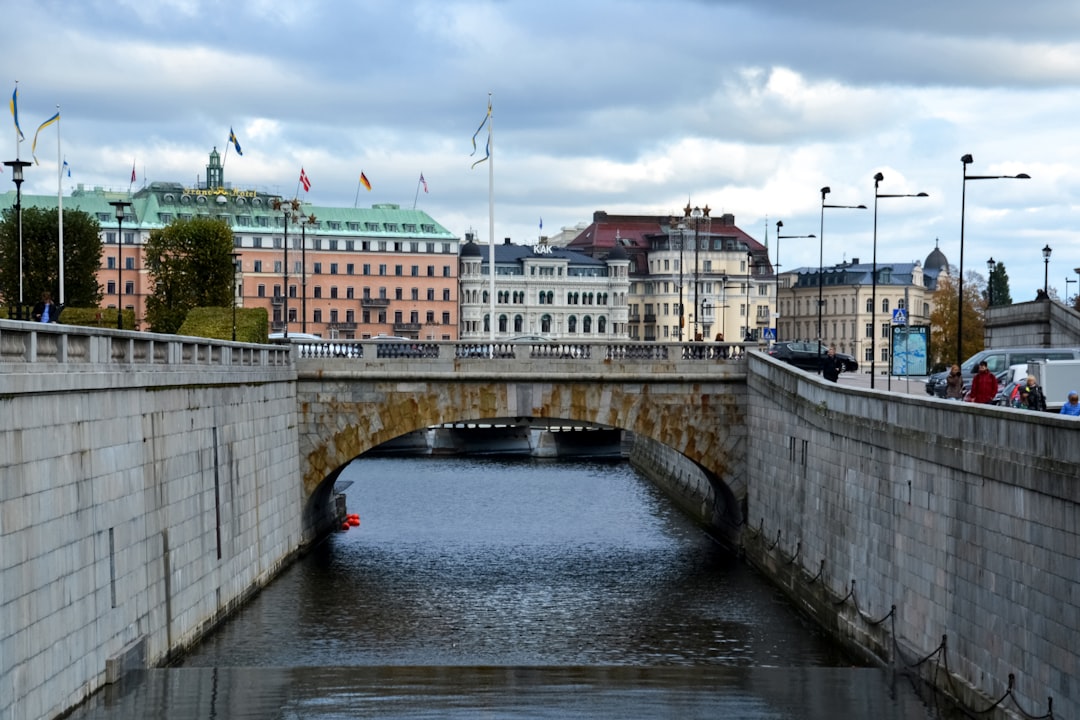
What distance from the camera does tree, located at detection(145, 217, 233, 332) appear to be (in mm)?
99113

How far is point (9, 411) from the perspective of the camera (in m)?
25.2

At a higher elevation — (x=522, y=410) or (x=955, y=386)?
(x=955, y=386)

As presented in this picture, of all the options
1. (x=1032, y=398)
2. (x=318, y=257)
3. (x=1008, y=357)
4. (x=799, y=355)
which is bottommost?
(x=1032, y=398)

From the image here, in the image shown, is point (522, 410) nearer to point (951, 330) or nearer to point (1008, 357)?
point (1008, 357)

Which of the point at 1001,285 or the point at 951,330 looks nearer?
the point at 951,330

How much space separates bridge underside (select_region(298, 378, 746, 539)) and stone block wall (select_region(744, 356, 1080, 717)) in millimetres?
7199

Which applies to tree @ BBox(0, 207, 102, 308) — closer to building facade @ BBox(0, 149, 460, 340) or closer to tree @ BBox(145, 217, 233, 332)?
tree @ BBox(145, 217, 233, 332)

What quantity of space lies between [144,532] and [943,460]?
615 inches

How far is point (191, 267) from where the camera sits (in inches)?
3949

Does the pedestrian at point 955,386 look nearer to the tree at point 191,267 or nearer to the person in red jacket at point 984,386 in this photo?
the person in red jacket at point 984,386

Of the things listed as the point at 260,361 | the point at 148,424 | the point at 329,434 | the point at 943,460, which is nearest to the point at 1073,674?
the point at 943,460

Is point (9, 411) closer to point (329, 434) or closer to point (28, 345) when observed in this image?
point (28, 345)

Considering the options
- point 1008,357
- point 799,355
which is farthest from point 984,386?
point 799,355

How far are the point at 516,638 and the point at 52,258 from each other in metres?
61.7
